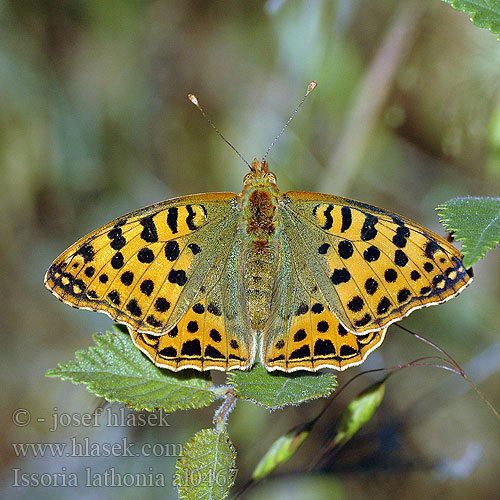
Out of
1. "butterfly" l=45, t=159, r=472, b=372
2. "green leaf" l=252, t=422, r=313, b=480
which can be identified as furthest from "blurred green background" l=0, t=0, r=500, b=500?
"butterfly" l=45, t=159, r=472, b=372

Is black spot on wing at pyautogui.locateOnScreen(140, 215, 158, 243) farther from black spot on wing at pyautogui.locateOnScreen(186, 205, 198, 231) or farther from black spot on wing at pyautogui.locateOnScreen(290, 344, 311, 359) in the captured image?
black spot on wing at pyautogui.locateOnScreen(290, 344, 311, 359)

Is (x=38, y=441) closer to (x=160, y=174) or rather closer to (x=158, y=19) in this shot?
(x=160, y=174)

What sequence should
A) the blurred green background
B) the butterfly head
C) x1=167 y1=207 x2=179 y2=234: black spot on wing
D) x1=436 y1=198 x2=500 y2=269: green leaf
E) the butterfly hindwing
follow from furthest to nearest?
the blurred green background, the butterfly head, x1=167 y1=207 x2=179 y2=234: black spot on wing, the butterfly hindwing, x1=436 y1=198 x2=500 y2=269: green leaf

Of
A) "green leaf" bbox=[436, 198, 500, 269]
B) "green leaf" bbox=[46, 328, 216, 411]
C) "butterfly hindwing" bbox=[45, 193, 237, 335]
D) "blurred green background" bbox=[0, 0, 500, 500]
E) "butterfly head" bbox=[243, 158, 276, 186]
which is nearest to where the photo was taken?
"green leaf" bbox=[436, 198, 500, 269]

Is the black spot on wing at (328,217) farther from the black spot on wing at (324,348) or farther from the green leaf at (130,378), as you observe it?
the green leaf at (130,378)

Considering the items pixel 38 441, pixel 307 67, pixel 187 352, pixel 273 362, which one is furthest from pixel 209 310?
pixel 38 441
